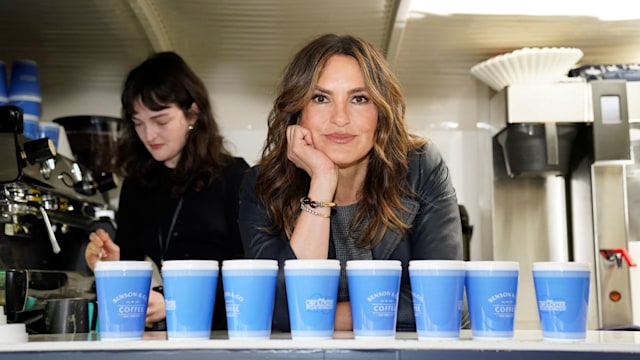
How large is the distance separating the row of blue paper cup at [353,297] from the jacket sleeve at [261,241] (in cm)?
26

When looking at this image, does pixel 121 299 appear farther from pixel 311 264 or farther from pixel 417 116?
pixel 417 116

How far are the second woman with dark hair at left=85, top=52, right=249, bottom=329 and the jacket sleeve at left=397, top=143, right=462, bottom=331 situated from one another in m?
0.82

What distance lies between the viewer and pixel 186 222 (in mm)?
2451

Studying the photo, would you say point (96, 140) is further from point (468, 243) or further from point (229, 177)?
point (468, 243)

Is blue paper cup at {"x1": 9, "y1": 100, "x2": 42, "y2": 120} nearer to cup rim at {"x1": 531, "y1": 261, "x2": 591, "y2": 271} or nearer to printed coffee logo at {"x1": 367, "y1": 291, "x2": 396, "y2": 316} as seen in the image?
printed coffee logo at {"x1": 367, "y1": 291, "x2": 396, "y2": 316}

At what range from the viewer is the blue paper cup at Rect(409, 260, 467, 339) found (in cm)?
116

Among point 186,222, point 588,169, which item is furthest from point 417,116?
point 186,222

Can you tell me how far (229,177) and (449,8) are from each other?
44.3 inches

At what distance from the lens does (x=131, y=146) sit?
2678mm

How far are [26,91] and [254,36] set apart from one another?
93cm

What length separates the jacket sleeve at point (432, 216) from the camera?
1646 millimetres

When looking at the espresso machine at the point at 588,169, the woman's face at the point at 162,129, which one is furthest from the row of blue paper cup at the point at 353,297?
the espresso machine at the point at 588,169

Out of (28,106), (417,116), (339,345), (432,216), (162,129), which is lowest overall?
(339,345)

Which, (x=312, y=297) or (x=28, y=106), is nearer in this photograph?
(x=312, y=297)
